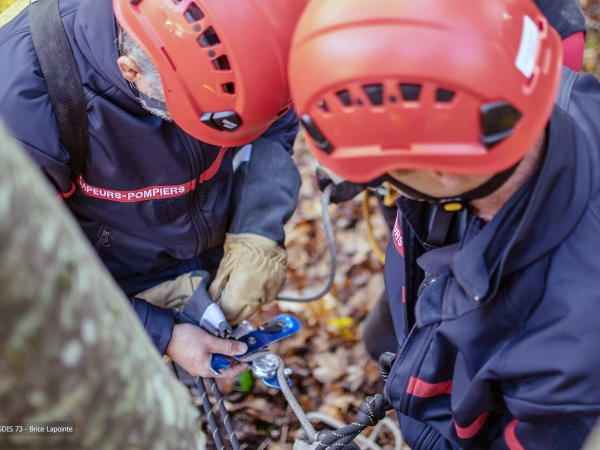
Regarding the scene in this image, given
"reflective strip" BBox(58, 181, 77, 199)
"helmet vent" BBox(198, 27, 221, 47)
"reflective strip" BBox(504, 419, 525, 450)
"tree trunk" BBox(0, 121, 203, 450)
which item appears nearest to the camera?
"tree trunk" BBox(0, 121, 203, 450)

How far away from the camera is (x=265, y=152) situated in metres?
2.98

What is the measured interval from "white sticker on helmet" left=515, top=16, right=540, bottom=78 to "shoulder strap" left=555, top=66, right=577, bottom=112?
464 mm

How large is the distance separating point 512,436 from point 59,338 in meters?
1.51

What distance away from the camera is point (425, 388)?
187 cm

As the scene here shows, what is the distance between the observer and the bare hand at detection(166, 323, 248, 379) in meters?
2.66

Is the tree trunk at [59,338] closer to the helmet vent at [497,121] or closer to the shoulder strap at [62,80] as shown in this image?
the helmet vent at [497,121]

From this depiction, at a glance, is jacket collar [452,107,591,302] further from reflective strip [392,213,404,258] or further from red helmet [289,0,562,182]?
reflective strip [392,213,404,258]

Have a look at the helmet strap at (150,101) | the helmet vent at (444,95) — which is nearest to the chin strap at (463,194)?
the helmet vent at (444,95)

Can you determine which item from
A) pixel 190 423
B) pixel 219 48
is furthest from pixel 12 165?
pixel 219 48

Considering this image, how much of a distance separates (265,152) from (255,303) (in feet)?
2.73

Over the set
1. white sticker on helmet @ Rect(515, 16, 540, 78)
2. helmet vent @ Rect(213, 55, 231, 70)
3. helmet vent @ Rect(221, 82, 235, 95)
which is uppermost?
white sticker on helmet @ Rect(515, 16, 540, 78)

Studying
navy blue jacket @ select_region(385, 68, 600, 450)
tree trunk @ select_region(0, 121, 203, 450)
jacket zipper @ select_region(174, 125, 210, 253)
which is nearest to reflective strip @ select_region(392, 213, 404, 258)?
navy blue jacket @ select_region(385, 68, 600, 450)

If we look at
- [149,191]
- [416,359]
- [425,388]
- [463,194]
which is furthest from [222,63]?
[425,388]

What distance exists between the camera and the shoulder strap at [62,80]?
209 centimetres
